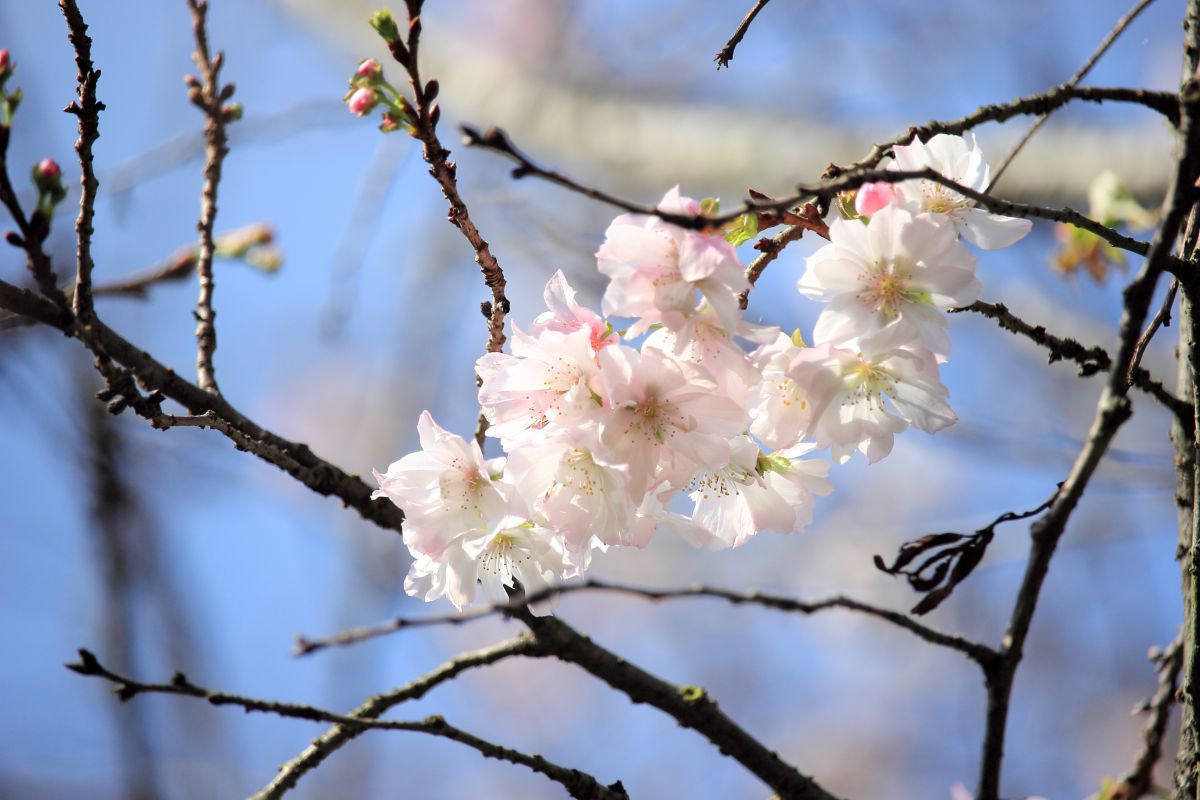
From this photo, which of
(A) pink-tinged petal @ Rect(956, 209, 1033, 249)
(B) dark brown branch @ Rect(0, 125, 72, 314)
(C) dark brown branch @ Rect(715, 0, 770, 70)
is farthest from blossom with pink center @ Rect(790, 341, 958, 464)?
(B) dark brown branch @ Rect(0, 125, 72, 314)

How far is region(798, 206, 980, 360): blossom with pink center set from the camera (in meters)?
0.79

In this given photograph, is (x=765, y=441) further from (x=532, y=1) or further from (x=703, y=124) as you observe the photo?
(x=532, y=1)

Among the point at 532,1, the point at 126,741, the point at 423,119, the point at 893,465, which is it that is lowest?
the point at 423,119

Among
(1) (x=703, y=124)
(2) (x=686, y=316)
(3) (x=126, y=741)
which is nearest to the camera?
(2) (x=686, y=316)

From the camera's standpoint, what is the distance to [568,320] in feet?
2.86

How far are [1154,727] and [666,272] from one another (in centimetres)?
75

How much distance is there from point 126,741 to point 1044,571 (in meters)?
2.22

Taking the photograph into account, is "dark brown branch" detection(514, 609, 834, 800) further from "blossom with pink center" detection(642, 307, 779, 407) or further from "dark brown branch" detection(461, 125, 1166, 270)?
"dark brown branch" detection(461, 125, 1166, 270)

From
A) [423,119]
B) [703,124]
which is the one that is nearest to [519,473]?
[423,119]

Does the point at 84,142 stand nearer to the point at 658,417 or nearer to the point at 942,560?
the point at 658,417

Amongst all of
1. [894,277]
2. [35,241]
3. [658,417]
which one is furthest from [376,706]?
[894,277]

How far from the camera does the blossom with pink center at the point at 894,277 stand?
794mm

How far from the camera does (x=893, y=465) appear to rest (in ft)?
20.9

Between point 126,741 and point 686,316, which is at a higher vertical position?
point 126,741
